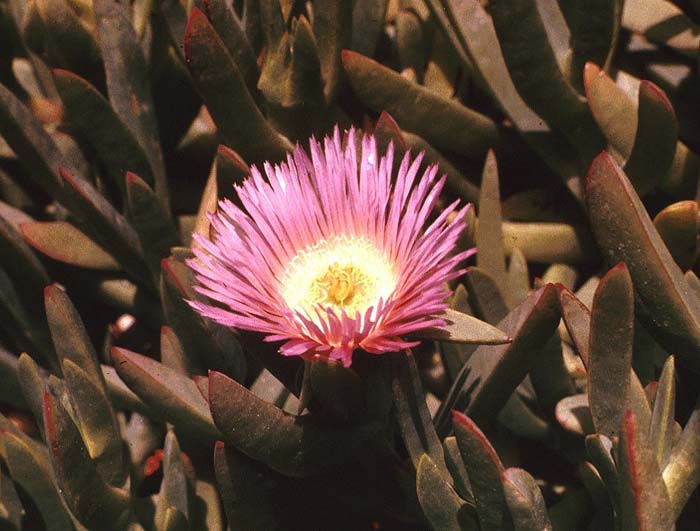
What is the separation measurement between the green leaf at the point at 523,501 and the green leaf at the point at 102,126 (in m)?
0.56

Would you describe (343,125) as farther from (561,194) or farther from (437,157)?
(561,194)

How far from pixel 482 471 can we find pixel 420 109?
1.39 ft

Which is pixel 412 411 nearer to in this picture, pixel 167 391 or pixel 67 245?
pixel 167 391

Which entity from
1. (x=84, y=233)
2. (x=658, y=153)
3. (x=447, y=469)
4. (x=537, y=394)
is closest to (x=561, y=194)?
(x=658, y=153)

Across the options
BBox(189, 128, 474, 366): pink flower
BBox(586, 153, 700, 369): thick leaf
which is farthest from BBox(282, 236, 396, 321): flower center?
BBox(586, 153, 700, 369): thick leaf

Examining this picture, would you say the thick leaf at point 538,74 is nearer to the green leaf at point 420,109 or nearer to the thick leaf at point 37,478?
the green leaf at point 420,109

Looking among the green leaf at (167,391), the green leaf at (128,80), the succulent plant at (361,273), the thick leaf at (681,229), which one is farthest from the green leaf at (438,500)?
the green leaf at (128,80)

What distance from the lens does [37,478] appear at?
87 cm

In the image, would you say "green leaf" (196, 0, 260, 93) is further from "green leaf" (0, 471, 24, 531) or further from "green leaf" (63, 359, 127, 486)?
"green leaf" (0, 471, 24, 531)

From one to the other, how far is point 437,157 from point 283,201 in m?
0.20

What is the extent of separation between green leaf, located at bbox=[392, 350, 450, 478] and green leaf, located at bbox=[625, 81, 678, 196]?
1.08ft

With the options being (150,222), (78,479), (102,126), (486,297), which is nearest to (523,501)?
(486,297)

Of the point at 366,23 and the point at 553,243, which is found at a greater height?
the point at 366,23

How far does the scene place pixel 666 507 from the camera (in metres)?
0.69
